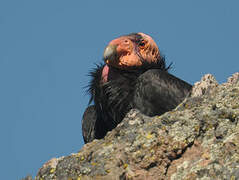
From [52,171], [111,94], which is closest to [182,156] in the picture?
[52,171]

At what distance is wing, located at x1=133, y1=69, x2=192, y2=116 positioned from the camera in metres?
7.65

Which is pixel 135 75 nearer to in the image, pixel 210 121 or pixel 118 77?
pixel 118 77

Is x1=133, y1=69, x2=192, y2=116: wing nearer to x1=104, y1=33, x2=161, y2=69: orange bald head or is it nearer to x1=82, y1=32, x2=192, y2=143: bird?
x1=82, y1=32, x2=192, y2=143: bird

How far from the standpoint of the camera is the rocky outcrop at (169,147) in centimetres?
416

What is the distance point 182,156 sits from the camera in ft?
14.5

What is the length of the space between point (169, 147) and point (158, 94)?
3.22 meters

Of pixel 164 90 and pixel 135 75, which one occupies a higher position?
pixel 135 75

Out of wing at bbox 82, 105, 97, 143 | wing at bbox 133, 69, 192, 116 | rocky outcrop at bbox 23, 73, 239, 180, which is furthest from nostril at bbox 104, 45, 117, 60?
rocky outcrop at bbox 23, 73, 239, 180

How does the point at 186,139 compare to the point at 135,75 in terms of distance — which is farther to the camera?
the point at 135,75

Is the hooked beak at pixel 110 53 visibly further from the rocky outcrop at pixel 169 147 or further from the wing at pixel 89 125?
the rocky outcrop at pixel 169 147

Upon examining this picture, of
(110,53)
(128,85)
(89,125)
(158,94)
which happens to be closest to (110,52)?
(110,53)

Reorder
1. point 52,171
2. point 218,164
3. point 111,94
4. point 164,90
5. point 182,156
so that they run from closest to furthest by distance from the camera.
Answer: point 218,164 → point 182,156 → point 52,171 → point 164,90 → point 111,94

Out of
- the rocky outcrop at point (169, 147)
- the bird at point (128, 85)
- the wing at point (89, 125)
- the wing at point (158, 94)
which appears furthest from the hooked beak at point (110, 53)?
the rocky outcrop at point (169, 147)

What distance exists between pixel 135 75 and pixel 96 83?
0.62m
